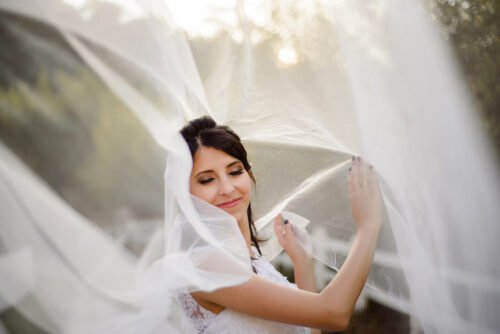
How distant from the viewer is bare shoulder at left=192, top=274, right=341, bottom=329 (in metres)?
1.37

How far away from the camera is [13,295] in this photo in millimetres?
1042

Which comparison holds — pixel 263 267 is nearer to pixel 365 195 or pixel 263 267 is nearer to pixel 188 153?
pixel 365 195

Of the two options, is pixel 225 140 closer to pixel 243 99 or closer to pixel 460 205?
pixel 243 99

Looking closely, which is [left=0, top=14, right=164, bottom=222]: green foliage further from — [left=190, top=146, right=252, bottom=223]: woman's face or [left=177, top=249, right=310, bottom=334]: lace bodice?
[left=177, top=249, right=310, bottom=334]: lace bodice

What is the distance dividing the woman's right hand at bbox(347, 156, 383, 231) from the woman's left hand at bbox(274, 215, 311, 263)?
550 mm

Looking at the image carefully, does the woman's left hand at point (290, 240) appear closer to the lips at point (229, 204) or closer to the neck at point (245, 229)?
the neck at point (245, 229)

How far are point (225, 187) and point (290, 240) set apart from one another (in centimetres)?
52

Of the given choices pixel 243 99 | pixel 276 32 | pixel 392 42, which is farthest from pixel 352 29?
pixel 243 99

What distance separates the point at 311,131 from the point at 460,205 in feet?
2.15

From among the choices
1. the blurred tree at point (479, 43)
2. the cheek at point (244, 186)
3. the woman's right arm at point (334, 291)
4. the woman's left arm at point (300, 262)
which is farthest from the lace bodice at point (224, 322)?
the blurred tree at point (479, 43)

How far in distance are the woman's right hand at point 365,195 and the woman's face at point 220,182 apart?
540 millimetres

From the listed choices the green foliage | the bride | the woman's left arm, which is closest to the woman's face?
the bride

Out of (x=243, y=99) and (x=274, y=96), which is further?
(x=243, y=99)

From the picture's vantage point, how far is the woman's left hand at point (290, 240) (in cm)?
203
